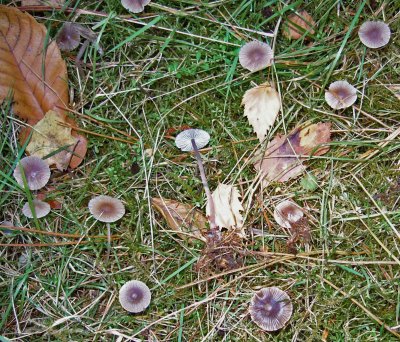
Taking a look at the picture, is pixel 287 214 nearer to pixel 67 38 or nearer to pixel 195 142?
pixel 195 142

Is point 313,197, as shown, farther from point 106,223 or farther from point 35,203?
point 35,203

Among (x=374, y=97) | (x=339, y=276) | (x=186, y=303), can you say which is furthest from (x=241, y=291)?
(x=374, y=97)

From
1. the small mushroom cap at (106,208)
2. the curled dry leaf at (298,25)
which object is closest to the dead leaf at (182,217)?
the small mushroom cap at (106,208)

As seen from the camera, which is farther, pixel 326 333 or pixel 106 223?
pixel 106 223

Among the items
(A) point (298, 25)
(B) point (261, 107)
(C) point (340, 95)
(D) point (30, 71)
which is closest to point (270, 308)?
(B) point (261, 107)

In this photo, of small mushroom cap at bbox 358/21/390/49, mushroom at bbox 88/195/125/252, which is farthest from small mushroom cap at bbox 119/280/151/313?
small mushroom cap at bbox 358/21/390/49
